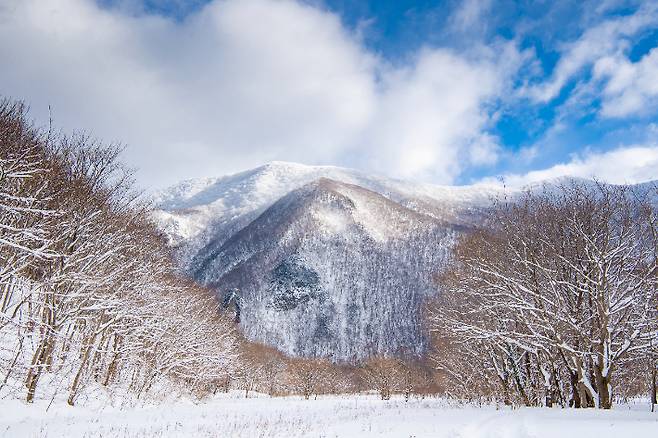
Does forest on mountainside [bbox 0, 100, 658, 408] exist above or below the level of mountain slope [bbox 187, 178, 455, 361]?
below

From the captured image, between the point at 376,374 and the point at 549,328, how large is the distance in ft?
202

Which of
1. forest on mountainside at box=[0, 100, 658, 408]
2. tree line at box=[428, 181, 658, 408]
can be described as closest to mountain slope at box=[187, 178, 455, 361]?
forest on mountainside at box=[0, 100, 658, 408]

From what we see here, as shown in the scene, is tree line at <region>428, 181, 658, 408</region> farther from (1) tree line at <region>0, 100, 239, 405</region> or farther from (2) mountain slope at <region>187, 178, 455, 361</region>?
(2) mountain slope at <region>187, 178, 455, 361</region>

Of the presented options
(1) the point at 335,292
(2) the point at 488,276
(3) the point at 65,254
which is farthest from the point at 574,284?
(1) the point at 335,292

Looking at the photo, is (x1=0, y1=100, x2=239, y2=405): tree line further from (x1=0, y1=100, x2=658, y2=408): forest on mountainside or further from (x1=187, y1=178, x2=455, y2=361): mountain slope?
(x1=187, y1=178, x2=455, y2=361): mountain slope

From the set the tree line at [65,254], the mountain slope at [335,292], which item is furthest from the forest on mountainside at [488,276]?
the mountain slope at [335,292]

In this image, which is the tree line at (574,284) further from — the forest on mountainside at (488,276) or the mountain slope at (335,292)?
the mountain slope at (335,292)

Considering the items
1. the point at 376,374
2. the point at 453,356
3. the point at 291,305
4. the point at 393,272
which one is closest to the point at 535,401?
the point at 453,356

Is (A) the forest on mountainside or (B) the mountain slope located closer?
(A) the forest on mountainside

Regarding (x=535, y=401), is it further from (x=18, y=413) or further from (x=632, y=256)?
(x=18, y=413)

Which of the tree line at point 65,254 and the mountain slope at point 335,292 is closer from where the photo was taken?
the tree line at point 65,254

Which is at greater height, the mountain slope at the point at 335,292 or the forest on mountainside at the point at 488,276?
the mountain slope at the point at 335,292

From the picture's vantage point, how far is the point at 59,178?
16.6 meters

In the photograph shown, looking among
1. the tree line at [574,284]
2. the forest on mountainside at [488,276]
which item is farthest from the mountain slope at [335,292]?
the tree line at [574,284]
